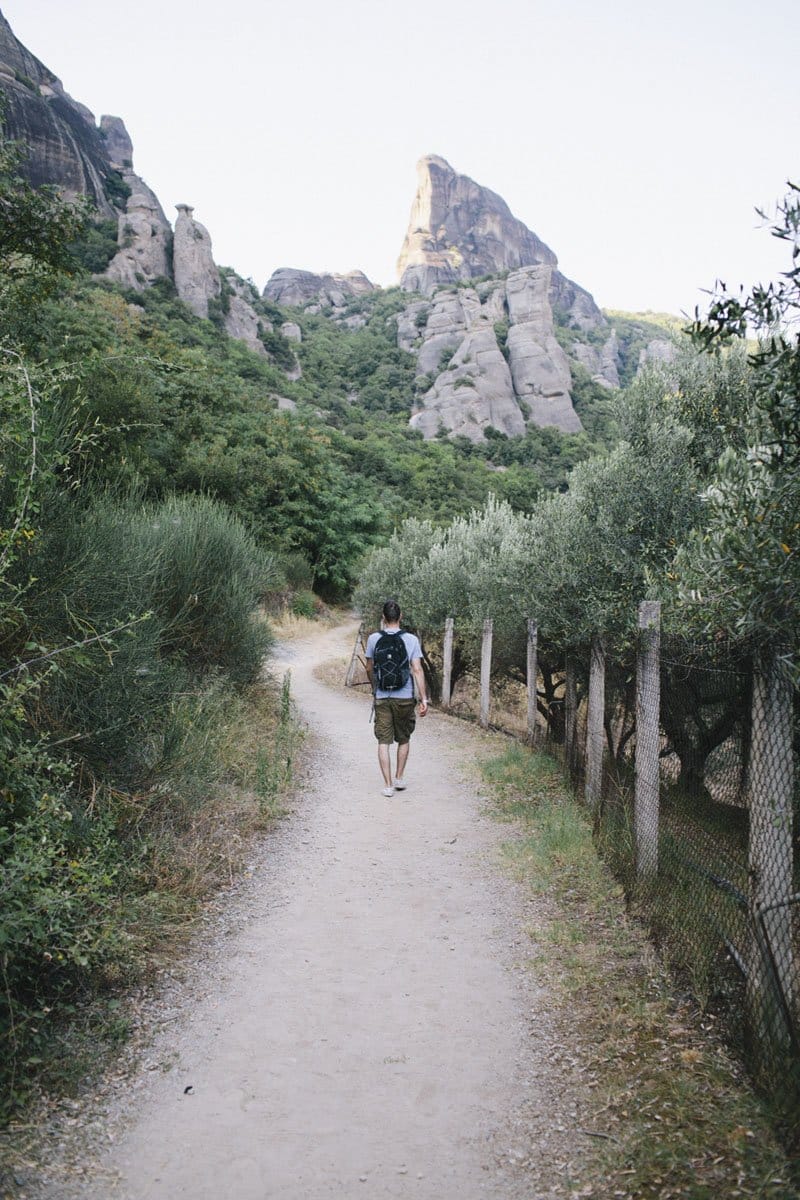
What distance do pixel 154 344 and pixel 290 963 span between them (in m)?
31.7

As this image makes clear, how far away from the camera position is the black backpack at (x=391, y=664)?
773cm

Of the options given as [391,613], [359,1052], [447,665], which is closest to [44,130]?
[447,665]

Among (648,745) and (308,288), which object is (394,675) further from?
(308,288)

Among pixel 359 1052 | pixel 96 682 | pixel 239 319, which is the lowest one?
pixel 359 1052

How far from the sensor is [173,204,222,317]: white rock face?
206 feet

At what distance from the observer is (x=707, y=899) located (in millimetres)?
4312

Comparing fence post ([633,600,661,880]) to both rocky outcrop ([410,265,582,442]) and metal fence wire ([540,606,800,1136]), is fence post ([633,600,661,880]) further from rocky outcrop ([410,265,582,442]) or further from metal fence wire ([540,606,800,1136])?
rocky outcrop ([410,265,582,442])

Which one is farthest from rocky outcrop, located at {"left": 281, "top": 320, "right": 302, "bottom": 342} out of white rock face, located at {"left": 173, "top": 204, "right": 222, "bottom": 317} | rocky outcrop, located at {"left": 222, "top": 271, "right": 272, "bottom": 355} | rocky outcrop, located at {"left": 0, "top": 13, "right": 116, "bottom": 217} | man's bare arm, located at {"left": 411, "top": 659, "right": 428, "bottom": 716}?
man's bare arm, located at {"left": 411, "top": 659, "right": 428, "bottom": 716}

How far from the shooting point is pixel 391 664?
7.74m

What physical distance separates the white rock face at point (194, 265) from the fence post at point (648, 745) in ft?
207

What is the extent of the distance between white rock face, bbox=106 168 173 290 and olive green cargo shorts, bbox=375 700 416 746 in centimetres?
5633

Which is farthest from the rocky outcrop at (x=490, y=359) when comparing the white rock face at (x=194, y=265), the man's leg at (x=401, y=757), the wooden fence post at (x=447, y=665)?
the man's leg at (x=401, y=757)

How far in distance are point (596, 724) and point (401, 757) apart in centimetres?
245

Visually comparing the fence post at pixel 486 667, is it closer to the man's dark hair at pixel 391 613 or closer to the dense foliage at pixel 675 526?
the dense foliage at pixel 675 526
